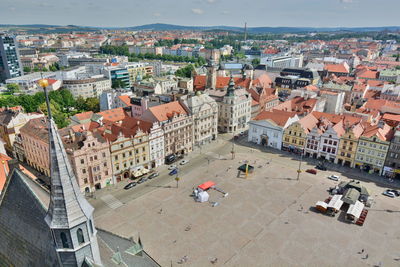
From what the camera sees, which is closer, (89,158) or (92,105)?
(89,158)

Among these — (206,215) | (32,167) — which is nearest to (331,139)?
(206,215)

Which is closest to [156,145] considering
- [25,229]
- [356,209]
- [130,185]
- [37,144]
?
[130,185]

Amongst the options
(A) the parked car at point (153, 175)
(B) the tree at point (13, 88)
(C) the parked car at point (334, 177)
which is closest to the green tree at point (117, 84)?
(B) the tree at point (13, 88)

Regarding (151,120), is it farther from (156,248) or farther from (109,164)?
(156,248)

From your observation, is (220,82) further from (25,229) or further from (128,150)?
(25,229)

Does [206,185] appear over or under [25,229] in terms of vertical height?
under

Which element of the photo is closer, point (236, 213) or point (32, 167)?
point (236, 213)
